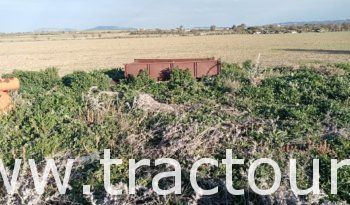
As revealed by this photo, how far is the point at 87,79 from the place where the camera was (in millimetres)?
14375

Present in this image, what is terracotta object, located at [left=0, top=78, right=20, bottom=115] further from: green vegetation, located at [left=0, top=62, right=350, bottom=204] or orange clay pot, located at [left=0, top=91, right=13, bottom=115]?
green vegetation, located at [left=0, top=62, right=350, bottom=204]

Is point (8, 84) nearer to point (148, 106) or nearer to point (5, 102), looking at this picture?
point (5, 102)

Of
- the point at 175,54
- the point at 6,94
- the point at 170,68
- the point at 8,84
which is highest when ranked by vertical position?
the point at 8,84

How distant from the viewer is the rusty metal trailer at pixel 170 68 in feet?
51.6

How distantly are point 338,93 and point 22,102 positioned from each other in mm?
7627

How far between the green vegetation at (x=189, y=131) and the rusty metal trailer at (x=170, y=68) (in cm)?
428

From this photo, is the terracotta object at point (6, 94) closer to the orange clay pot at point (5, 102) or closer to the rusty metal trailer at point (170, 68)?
the orange clay pot at point (5, 102)

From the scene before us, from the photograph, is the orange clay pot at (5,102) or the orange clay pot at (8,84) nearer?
the orange clay pot at (5,102)

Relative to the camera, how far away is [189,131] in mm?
7117

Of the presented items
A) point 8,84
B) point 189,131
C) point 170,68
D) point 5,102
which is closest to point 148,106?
point 189,131

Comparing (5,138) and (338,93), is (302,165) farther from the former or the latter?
(338,93)

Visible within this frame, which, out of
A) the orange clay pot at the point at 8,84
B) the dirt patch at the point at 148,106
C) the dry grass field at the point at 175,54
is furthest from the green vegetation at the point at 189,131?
the dry grass field at the point at 175,54

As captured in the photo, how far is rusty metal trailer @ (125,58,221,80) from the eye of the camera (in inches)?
620

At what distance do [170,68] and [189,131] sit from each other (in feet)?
29.5
